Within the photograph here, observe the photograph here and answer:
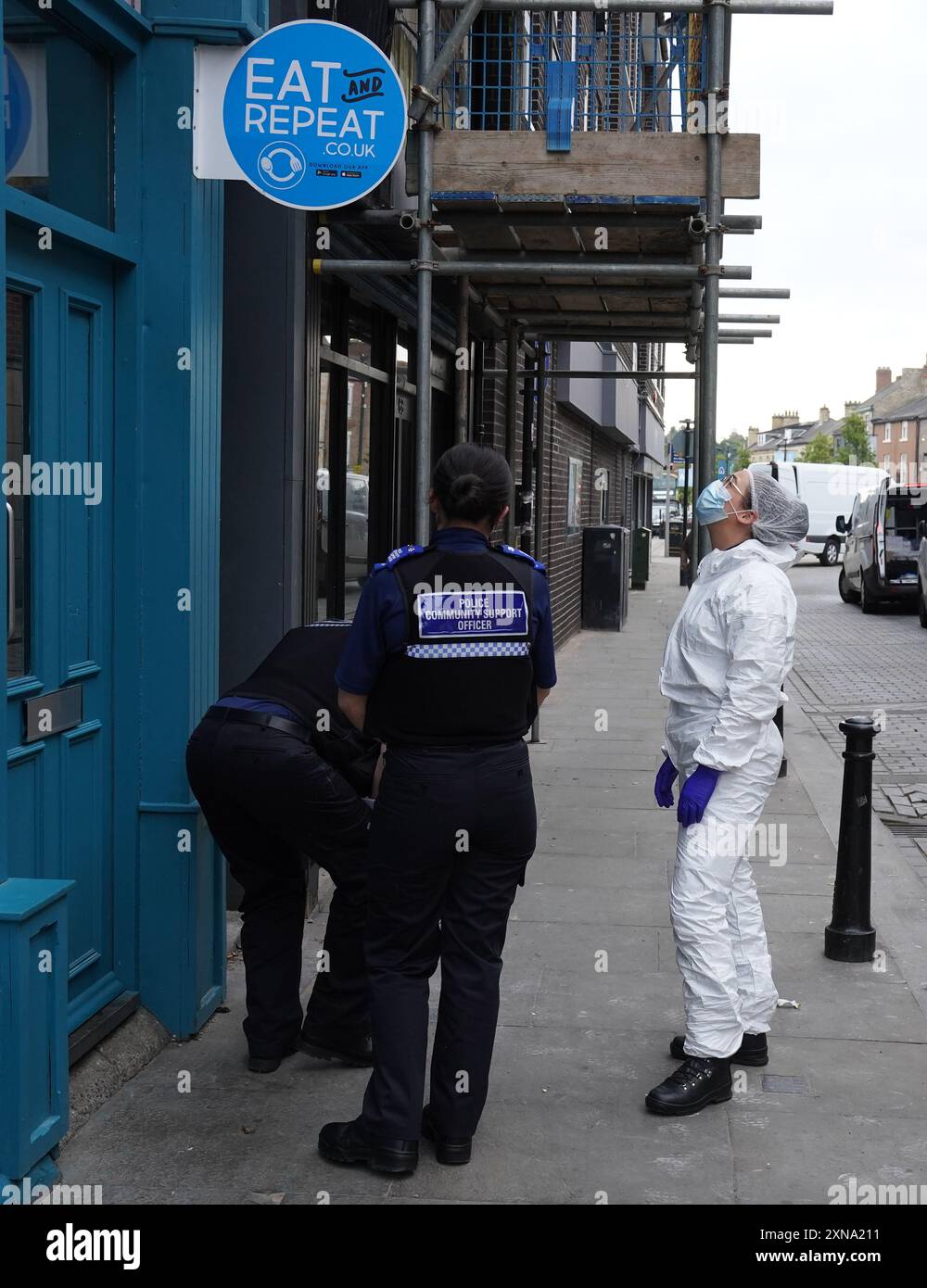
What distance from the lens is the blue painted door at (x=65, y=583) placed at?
13.3 feet

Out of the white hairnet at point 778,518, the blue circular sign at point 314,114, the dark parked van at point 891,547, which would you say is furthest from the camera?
the dark parked van at point 891,547

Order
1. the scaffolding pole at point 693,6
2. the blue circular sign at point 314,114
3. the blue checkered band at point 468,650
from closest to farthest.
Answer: the blue checkered band at point 468,650
the blue circular sign at point 314,114
the scaffolding pole at point 693,6

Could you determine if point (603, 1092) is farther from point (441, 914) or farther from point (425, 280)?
point (425, 280)

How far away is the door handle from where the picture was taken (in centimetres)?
396

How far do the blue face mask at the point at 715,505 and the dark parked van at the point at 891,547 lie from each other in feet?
68.3

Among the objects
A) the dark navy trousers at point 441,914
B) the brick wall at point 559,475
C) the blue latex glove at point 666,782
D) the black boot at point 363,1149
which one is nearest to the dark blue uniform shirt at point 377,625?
the dark navy trousers at point 441,914

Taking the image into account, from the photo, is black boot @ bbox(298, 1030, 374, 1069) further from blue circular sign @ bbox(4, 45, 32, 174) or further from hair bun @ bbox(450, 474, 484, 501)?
blue circular sign @ bbox(4, 45, 32, 174)

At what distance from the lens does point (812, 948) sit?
20.0 feet

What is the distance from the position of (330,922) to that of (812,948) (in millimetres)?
2395

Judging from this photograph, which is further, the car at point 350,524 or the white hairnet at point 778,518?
the car at point 350,524

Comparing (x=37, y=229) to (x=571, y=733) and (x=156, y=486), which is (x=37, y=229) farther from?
(x=571, y=733)

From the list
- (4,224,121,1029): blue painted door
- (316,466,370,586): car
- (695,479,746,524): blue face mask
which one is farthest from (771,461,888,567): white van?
(4,224,121,1029): blue painted door

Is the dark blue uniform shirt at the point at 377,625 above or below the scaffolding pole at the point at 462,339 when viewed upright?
below
